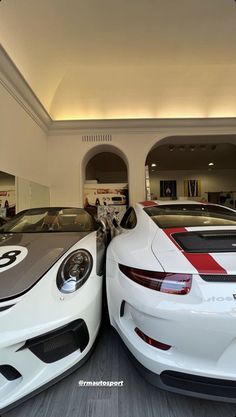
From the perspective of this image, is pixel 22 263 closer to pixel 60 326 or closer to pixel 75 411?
pixel 60 326

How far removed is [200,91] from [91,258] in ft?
17.6

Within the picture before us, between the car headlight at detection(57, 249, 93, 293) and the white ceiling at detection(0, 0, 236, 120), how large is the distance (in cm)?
334

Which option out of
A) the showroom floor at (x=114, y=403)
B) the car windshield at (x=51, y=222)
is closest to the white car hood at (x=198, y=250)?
the showroom floor at (x=114, y=403)

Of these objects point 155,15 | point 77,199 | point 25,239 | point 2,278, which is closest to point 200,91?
point 155,15

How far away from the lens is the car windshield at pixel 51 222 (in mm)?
2244

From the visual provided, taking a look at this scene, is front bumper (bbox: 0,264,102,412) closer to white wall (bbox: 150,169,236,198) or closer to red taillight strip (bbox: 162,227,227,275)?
red taillight strip (bbox: 162,227,227,275)

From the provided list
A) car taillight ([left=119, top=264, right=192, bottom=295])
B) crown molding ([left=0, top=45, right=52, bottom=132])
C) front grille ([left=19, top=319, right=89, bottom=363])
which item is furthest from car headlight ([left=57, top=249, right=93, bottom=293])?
crown molding ([left=0, top=45, right=52, bottom=132])

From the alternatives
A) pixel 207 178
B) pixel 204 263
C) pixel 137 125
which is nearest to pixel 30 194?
pixel 137 125

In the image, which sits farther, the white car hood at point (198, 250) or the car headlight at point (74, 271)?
the car headlight at point (74, 271)

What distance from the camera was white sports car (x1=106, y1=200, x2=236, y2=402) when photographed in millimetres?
946

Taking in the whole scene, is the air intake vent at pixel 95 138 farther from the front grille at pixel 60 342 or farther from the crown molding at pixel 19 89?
the front grille at pixel 60 342

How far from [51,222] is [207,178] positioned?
1076cm

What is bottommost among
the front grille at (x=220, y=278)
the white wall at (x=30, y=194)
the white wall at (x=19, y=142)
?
the front grille at (x=220, y=278)

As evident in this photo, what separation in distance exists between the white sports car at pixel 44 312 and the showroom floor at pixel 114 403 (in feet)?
0.50
